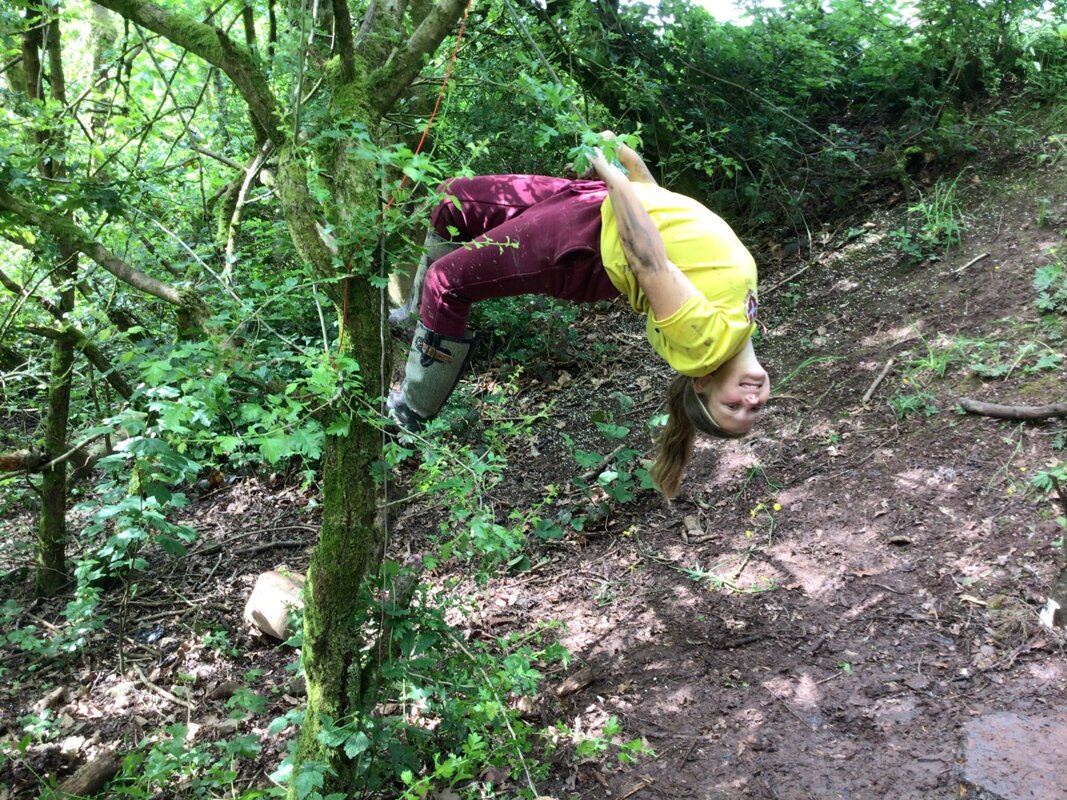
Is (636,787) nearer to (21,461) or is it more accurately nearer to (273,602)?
(273,602)

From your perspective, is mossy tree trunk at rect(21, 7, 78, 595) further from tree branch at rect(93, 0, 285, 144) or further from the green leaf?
the green leaf

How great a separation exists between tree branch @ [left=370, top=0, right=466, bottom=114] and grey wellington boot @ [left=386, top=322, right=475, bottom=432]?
2.45 ft

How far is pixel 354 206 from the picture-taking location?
2020 mm

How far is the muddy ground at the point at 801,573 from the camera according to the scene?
2602mm

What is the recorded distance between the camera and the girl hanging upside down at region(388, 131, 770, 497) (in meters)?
2.23

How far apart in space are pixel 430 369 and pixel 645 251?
0.85 m

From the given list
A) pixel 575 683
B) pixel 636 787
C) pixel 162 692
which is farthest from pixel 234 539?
pixel 636 787

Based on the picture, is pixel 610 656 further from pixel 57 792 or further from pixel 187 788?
pixel 57 792

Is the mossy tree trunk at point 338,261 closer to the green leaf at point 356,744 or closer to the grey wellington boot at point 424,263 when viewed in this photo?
the green leaf at point 356,744

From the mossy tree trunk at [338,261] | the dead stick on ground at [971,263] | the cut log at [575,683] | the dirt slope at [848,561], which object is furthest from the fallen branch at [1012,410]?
the mossy tree trunk at [338,261]

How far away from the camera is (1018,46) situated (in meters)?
5.48

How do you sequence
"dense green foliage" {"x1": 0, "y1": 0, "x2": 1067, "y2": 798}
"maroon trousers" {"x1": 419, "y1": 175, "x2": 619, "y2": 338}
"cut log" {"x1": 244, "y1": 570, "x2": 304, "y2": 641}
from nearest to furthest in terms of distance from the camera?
1. "dense green foliage" {"x1": 0, "y1": 0, "x2": 1067, "y2": 798}
2. "maroon trousers" {"x1": 419, "y1": 175, "x2": 619, "y2": 338}
3. "cut log" {"x1": 244, "y1": 570, "x2": 304, "y2": 641}

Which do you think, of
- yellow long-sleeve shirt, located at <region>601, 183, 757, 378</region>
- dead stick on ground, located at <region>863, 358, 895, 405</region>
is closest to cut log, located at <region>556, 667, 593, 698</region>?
yellow long-sleeve shirt, located at <region>601, 183, 757, 378</region>

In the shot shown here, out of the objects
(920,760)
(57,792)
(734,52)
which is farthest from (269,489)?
(734,52)
